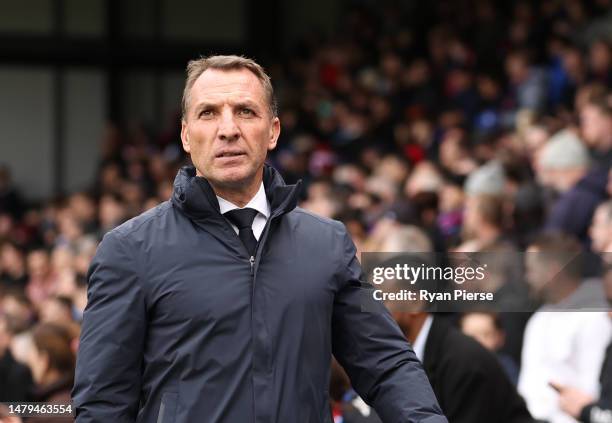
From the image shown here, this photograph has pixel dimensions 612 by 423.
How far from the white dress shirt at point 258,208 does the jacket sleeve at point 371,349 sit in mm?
212

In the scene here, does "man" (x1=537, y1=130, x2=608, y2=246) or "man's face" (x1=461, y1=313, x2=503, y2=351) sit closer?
"man's face" (x1=461, y1=313, x2=503, y2=351)

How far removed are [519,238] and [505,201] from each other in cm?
86

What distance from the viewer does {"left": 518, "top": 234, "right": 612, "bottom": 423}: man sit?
4.32 metres

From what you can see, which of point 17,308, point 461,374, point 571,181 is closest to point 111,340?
point 461,374

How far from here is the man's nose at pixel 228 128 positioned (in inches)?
127

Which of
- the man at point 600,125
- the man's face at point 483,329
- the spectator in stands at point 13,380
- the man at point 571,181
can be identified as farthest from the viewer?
the man at point 600,125

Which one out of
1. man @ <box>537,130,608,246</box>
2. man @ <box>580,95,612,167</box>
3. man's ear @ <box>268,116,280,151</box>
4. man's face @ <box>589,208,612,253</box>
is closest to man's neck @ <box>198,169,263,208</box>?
man's ear @ <box>268,116,280,151</box>

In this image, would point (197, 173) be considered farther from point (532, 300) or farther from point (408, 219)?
point (408, 219)

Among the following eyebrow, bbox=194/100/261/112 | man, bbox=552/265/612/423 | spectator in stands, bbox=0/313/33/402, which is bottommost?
spectator in stands, bbox=0/313/33/402

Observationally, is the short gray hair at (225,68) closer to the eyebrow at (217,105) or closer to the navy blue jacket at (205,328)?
the eyebrow at (217,105)

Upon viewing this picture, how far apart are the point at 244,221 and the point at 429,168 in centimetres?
710

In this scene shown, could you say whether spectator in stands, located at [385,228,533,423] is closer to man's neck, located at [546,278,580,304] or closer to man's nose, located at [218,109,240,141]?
man's neck, located at [546,278,580,304]

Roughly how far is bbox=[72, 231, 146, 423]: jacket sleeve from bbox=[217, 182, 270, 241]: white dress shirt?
28cm

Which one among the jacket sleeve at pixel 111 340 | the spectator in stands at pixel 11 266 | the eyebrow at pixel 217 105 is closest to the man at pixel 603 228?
the eyebrow at pixel 217 105
